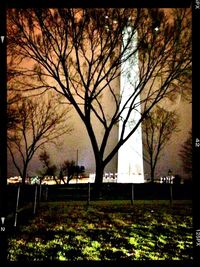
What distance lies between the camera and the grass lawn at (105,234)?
3895 millimetres

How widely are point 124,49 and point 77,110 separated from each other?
2.37 metres

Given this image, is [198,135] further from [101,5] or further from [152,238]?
[152,238]

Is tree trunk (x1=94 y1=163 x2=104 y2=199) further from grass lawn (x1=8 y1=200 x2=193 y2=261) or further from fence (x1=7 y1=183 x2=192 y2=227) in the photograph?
grass lawn (x1=8 y1=200 x2=193 y2=261)

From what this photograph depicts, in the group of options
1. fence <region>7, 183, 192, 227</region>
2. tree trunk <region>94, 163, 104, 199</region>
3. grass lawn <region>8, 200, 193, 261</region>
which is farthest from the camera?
tree trunk <region>94, 163, 104, 199</region>

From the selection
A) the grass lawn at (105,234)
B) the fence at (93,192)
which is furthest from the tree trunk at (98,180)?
the grass lawn at (105,234)

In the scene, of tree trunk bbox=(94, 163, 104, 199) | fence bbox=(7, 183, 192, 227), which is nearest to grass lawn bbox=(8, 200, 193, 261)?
fence bbox=(7, 183, 192, 227)

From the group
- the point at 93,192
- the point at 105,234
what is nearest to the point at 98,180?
the point at 93,192

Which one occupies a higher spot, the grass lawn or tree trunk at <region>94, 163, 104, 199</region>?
tree trunk at <region>94, 163, 104, 199</region>

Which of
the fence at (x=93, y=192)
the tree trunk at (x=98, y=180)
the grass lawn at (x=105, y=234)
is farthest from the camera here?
the tree trunk at (x=98, y=180)

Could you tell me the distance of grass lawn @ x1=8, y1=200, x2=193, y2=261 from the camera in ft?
12.8

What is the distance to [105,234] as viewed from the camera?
15.8ft

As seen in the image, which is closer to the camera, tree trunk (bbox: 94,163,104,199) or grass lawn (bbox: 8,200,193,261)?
grass lawn (bbox: 8,200,193,261)

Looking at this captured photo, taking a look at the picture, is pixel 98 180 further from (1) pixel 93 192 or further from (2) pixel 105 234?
(2) pixel 105 234

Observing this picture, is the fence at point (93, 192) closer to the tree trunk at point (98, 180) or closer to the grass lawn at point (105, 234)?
the tree trunk at point (98, 180)
